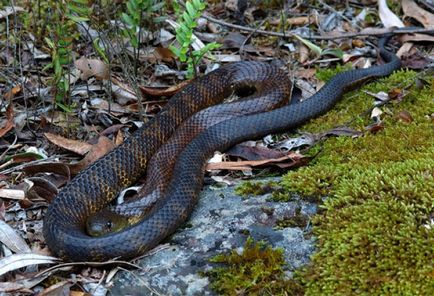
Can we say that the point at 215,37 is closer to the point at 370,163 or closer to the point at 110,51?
the point at 110,51

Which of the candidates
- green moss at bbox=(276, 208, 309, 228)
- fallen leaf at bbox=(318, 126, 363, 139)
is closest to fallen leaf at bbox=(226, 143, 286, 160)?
fallen leaf at bbox=(318, 126, 363, 139)

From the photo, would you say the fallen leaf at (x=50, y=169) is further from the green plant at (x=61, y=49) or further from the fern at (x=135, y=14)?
the fern at (x=135, y=14)

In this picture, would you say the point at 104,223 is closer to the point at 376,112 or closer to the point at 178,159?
the point at 178,159

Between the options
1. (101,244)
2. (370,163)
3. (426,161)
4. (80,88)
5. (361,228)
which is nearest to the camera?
(361,228)

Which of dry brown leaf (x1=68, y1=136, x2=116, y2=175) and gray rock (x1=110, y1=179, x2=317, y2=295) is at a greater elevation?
gray rock (x1=110, y1=179, x2=317, y2=295)

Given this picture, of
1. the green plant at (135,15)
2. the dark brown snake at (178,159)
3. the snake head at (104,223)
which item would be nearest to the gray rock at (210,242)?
the dark brown snake at (178,159)

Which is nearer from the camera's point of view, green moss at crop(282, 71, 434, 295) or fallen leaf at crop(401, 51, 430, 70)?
green moss at crop(282, 71, 434, 295)

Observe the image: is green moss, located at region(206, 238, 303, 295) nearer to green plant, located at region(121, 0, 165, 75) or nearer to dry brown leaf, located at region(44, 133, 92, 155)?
dry brown leaf, located at region(44, 133, 92, 155)

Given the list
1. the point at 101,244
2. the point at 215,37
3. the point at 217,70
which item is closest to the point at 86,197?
the point at 101,244
